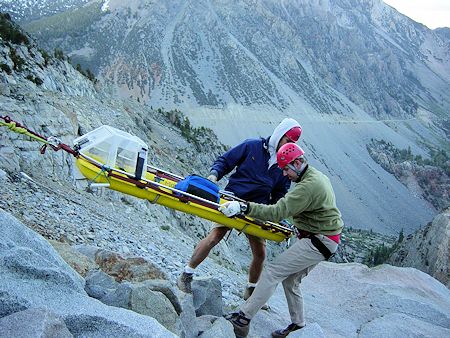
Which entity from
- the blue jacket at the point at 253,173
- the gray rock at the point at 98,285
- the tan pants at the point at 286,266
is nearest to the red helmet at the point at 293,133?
the blue jacket at the point at 253,173

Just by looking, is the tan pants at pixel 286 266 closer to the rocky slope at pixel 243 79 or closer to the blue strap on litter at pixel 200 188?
the blue strap on litter at pixel 200 188

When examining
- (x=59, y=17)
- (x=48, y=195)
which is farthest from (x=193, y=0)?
(x=48, y=195)

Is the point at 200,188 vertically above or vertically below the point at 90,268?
above

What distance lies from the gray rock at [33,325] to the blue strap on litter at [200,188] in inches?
132

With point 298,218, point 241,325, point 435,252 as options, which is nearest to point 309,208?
point 298,218

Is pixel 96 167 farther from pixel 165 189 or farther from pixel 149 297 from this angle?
pixel 149 297

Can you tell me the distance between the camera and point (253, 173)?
22.5 feet

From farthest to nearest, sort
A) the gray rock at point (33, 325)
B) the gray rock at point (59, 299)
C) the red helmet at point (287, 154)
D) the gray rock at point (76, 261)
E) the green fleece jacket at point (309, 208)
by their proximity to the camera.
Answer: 1. the gray rock at point (76, 261)
2. the red helmet at point (287, 154)
3. the green fleece jacket at point (309, 208)
4. the gray rock at point (59, 299)
5. the gray rock at point (33, 325)

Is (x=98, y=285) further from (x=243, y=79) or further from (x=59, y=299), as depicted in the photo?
(x=243, y=79)

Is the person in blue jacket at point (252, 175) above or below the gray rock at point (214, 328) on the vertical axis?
above

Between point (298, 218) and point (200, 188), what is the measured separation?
5.39 ft

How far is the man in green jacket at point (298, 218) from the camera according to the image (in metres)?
5.79

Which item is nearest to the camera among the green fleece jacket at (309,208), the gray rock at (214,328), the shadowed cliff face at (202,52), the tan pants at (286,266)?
the gray rock at (214,328)

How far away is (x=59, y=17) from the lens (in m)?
142
